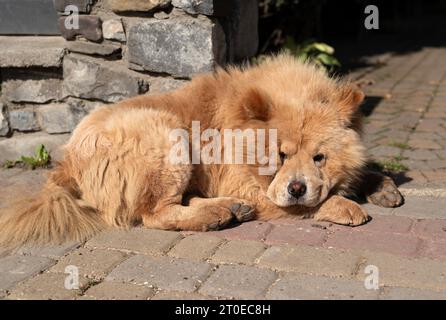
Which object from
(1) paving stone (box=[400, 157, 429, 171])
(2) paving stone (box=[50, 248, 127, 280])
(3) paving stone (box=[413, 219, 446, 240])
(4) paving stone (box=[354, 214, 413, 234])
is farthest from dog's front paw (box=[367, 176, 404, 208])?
(2) paving stone (box=[50, 248, 127, 280])

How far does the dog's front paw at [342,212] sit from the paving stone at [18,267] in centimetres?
162

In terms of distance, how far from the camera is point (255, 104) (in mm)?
3449

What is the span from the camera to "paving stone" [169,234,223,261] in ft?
10.1

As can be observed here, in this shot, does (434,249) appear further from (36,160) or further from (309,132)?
(36,160)

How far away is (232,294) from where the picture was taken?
2.66 metres

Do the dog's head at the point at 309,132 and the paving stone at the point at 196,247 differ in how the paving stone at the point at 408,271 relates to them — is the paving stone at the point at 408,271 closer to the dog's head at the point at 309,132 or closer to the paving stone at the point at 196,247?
the dog's head at the point at 309,132

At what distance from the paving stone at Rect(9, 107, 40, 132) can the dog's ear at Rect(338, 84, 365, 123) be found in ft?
8.74

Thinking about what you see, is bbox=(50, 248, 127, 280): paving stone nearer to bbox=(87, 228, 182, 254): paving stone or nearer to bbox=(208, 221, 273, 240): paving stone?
bbox=(87, 228, 182, 254): paving stone

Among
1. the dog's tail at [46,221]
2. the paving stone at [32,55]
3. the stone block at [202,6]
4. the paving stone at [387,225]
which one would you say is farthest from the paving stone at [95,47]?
the paving stone at [387,225]

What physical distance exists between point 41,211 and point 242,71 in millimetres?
1654

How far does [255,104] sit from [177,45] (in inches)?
43.0

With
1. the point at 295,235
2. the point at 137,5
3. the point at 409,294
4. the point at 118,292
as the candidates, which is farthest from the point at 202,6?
the point at 409,294

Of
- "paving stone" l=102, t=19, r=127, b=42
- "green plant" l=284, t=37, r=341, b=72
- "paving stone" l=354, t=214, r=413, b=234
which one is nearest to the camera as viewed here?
"paving stone" l=354, t=214, r=413, b=234

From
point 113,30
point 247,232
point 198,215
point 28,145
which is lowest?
point 247,232
